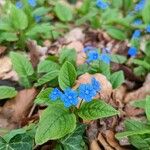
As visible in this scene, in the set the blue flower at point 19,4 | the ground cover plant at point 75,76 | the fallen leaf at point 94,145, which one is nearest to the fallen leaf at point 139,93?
the ground cover plant at point 75,76

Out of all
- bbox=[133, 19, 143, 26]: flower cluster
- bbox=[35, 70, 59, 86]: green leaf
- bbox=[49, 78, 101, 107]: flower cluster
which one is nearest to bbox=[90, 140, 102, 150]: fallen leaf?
bbox=[49, 78, 101, 107]: flower cluster

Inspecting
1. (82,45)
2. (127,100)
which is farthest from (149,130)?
(82,45)

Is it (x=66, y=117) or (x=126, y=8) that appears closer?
(x=66, y=117)

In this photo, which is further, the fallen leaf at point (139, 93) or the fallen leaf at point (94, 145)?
the fallen leaf at point (139, 93)

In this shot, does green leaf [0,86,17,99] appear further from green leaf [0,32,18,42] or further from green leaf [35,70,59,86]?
green leaf [0,32,18,42]

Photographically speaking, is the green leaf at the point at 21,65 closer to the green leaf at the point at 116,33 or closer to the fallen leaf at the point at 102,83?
the fallen leaf at the point at 102,83

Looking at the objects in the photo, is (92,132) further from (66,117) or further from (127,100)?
(127,100)
